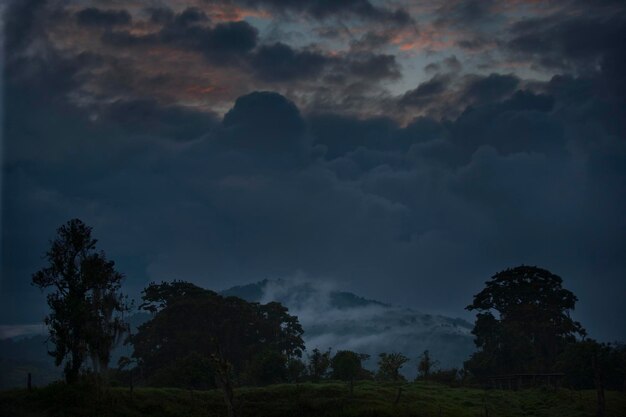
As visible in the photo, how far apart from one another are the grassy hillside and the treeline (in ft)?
20.2

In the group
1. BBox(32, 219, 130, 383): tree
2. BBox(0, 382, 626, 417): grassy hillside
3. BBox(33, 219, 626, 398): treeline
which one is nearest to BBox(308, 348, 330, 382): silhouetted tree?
BBox(33, 219, 626, 398): treeline

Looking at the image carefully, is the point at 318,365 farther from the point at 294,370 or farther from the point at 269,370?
the point at 269,370

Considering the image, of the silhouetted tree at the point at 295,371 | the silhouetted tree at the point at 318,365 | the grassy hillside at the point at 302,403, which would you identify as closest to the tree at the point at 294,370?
the silhouetted tree at the point at 295,371

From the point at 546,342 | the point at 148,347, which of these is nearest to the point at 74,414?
the point at 148,347

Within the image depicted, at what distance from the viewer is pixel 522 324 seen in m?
126

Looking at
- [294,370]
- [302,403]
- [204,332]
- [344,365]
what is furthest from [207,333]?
[302,403]

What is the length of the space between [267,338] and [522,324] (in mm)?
53212

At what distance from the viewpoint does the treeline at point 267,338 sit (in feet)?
229

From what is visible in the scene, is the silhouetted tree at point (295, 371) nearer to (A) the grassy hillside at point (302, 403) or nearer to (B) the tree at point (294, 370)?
(B) the tree at point (294, 370)

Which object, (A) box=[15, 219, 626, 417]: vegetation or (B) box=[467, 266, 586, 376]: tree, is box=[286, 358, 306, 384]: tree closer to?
(A) box=[15, 219, 626, 417]: vegetation

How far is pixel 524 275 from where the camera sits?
13325cm

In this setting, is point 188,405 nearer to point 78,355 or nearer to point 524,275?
point 78,355

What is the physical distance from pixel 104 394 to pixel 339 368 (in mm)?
48495

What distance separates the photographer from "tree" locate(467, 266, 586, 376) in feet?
390
